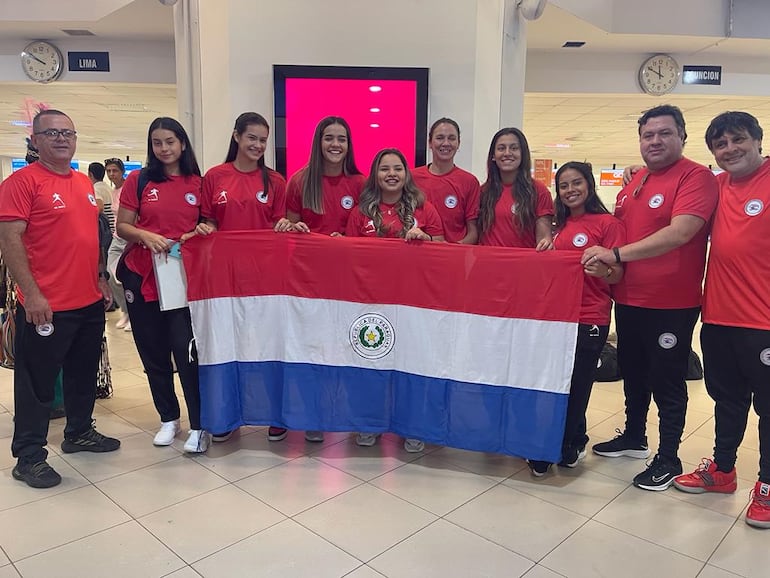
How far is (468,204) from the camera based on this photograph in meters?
3.10

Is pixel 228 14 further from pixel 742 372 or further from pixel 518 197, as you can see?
pixel 742 372

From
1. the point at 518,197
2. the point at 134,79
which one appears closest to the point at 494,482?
the point at 518,197

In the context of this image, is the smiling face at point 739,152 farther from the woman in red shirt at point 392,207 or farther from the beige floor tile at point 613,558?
the beige floor tile at point 613,558

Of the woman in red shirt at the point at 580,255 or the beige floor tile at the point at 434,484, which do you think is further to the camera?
the woman in red shirt at the point at 580,255

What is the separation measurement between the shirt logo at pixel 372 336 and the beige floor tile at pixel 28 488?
1412 millimetres

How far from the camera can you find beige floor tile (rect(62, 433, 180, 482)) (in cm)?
276

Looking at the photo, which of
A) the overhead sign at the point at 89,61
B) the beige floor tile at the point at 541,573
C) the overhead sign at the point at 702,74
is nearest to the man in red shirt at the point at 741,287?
the beige floor tile at the point at 541,573

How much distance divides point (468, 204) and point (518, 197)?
1.13 feet

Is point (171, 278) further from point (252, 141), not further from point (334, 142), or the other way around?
point (334, 142)

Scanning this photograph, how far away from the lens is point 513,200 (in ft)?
9.32

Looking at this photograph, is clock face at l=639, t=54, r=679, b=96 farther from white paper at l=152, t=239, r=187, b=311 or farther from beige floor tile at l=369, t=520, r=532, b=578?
beige floor tile at l=369, t=520, r=532, b=578

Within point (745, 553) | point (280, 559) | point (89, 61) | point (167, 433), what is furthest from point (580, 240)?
point (89, 61)

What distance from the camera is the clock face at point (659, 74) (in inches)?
278

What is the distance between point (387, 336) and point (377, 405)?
1.17ft
